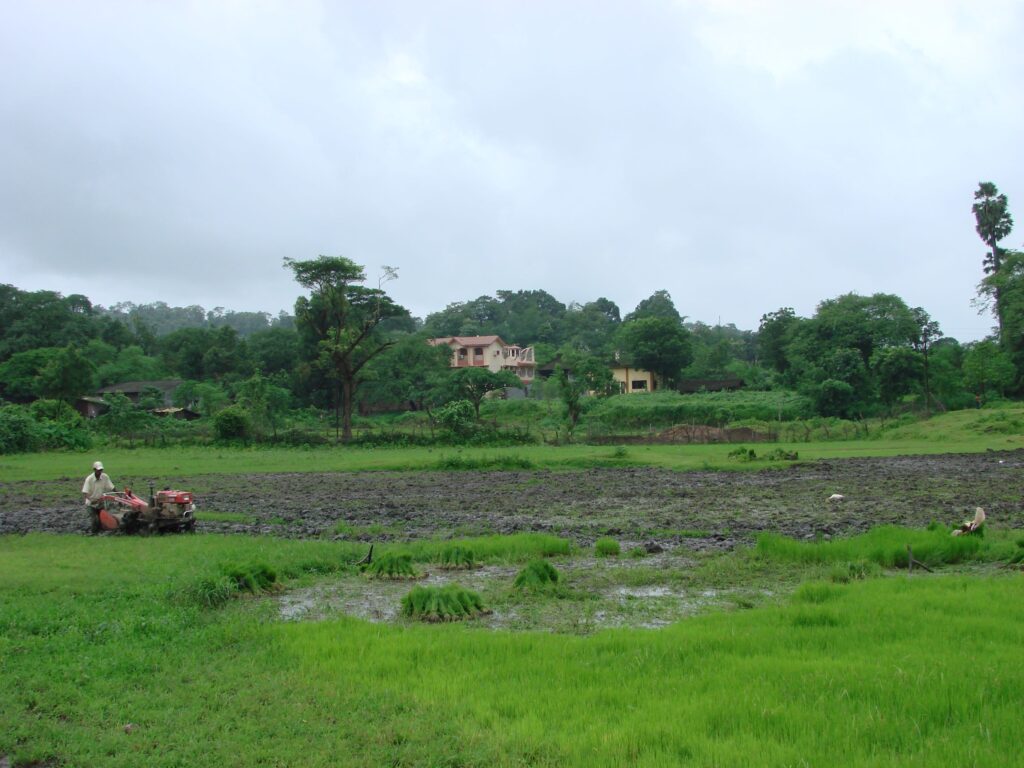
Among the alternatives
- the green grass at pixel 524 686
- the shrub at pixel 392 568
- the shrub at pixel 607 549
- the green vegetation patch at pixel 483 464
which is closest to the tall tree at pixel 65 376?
the green vegetation patch at pixel 483 464

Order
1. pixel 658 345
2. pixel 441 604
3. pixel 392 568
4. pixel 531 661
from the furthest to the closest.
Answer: pixel 658 345
pixel 392 568
pixel 441 604
pixel 531 661

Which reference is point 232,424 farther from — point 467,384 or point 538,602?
point 538,602

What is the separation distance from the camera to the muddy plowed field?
728 inches

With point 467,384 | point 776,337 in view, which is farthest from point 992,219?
point 467,384

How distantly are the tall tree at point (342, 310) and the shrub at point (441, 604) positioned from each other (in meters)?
43.0

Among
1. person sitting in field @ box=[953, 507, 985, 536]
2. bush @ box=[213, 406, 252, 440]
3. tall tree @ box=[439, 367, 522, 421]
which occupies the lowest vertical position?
person sitting in field @ box=[953, 507, 985, 536]

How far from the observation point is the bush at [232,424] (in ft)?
165

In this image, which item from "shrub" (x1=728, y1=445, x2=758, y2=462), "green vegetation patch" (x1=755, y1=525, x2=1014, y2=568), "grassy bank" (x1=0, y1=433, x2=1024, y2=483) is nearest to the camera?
"green vegetation patch" (x1=755, y1=525, x2=1014, y2=568)

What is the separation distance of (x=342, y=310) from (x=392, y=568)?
43.8m

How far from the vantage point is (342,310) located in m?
55.3

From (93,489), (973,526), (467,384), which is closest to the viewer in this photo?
(973,526)

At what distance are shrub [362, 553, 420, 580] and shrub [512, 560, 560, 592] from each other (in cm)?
211

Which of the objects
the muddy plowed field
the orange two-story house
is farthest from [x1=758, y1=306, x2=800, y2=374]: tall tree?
the muddy plowed field

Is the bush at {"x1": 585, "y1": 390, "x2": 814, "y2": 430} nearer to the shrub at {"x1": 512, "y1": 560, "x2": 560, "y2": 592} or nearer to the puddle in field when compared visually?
the puddle in field
